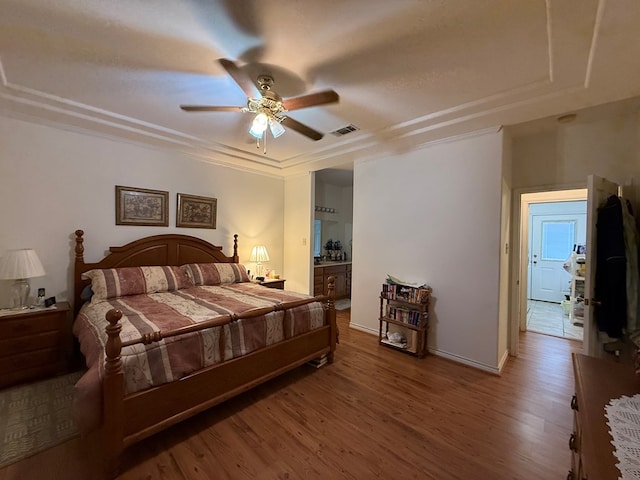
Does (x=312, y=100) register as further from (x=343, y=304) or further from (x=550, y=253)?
(x=550, y=253)

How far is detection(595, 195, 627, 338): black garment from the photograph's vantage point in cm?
209

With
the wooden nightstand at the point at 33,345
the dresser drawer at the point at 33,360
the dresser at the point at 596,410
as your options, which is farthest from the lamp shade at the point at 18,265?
the dresser at the point at 596,410

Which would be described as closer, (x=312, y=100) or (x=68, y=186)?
(x=312, y=100)

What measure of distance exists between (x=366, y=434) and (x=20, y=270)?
3.27 metres

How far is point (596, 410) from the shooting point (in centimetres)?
98

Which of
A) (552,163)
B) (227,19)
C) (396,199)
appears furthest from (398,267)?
(227,19)

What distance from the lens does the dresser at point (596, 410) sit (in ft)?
2.48

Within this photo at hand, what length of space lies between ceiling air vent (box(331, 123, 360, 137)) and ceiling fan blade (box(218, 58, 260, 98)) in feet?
4.11

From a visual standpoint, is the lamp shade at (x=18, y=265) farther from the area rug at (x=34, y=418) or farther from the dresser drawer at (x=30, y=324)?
the area rug at (x=34, y=418)

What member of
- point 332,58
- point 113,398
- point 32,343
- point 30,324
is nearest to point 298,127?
point 332,58

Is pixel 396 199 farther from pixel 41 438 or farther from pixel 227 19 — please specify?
pixel 41 438

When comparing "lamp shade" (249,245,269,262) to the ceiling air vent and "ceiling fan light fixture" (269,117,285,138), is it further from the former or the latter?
"ceiling fan light fixture" (269,117,285,138)

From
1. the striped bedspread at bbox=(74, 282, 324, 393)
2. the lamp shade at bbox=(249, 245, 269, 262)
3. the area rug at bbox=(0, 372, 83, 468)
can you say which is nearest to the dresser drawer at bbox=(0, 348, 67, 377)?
the area rug at bbox=(0, 372, 83, 468)

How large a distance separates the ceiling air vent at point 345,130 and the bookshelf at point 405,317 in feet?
6.33
